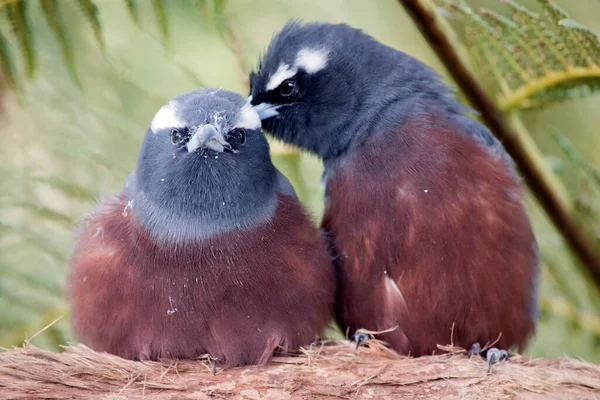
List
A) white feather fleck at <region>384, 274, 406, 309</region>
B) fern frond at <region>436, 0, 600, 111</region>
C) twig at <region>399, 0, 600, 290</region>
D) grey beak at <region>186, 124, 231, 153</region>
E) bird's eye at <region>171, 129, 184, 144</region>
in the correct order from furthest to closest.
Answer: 1. twig at <region>399, 0, 600, 290</region>
2. fern frond at <region>436, 0, 600, 111</region>
3. white feather fleck at <region>384, 274, 406, 309</region>
4. bird's eye at <region>171, 129, 184, 144</region>
5. grey beak at <region>186, 124, 231, 153</region>

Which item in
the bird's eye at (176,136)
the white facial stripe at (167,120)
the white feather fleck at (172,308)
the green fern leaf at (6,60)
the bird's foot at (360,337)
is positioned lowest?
the bird's foot at (360,337)

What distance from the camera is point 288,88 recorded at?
13.0 feet

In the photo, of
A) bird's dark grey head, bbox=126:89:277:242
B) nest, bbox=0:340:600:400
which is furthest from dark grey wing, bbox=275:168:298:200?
nest, bbox=0:340:600:400

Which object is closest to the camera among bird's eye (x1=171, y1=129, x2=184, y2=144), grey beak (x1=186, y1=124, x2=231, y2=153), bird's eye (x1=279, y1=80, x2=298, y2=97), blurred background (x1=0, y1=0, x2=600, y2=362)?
grey beak (x1=186, y1=124, x2=231, y2=153)

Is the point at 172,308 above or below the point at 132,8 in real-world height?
below

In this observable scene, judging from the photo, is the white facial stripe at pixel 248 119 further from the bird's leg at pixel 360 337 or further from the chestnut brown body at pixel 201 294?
the bird's leg at pixel 360 337

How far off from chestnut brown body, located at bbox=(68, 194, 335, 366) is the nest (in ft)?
0.35

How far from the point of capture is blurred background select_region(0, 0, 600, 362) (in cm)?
474

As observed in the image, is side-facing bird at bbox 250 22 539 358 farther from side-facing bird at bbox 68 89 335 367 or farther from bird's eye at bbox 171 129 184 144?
bird's eye at bbox 171 129 184 144

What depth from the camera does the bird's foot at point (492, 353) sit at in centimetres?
359

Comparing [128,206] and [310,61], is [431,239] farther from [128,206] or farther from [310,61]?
[128,206]

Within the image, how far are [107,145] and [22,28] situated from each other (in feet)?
3.86

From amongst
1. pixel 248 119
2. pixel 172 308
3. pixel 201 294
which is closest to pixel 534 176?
pixel 248 119

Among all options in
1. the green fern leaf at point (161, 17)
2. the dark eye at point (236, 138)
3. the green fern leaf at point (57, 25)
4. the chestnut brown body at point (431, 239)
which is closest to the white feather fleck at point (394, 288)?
the chestnut brown body at point (431, 239)
